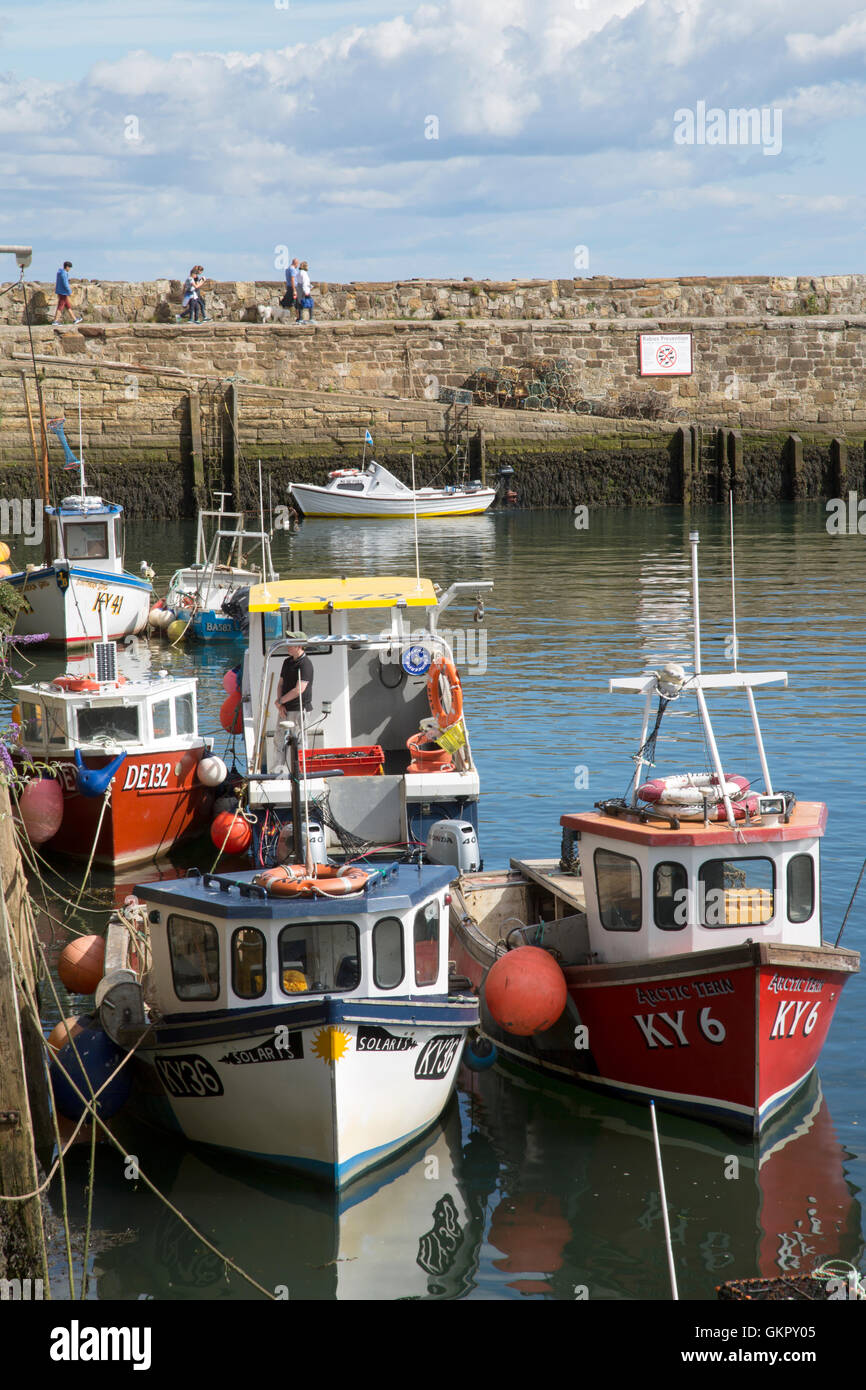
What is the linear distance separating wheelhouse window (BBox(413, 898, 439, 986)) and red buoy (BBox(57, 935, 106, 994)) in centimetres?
254

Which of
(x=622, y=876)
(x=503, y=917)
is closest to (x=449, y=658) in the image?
(x=503, y=917)

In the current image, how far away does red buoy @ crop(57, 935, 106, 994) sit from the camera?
413 inches

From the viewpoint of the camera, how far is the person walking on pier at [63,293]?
4159 centimetres

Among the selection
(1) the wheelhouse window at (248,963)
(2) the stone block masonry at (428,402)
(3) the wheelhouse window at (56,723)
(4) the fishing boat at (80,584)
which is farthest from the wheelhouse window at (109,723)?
(2) the stone block masonry at (428,402)

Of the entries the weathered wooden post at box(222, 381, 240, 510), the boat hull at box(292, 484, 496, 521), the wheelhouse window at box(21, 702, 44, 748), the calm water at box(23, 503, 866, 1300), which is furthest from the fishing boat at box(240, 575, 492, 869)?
the weathered wooden post at box(222, 381, 240, 510)

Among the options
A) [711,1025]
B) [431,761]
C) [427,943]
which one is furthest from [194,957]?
[431,761]

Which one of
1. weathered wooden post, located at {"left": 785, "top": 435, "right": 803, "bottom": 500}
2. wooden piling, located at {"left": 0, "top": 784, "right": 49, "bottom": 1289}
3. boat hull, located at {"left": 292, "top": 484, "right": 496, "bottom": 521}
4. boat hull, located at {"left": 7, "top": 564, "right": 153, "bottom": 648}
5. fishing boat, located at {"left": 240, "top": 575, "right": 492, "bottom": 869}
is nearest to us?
wooden piling, located at {"left": 0, "top": 784, "right": 49, "bottom": 1289}

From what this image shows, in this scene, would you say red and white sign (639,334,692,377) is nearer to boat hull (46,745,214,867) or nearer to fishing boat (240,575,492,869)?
fishing boat (240,575,492,869)

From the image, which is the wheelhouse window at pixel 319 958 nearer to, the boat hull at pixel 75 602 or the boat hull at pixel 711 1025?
the boat hull at pixel 711 1025

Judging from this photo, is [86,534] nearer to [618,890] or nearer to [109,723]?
[109,723]

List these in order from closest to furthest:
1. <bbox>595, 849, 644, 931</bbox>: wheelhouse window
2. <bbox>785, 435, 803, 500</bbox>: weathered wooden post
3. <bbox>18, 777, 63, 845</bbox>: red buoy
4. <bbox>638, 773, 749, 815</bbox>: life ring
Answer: <bbox>638, 773, 749, 815</bbox>: life ring → <bbox>595, 849, 644, 931</bbox>: wheelhouse window → <bbox>18, 777, 63, 845</bbox>: red buoy → <bbox>785, 435, 803, 500</bbox>: weathered wooden post

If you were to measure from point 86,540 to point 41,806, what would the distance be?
1169 cm

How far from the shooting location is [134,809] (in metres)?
14.5

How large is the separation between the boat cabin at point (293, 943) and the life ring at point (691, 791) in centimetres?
140
